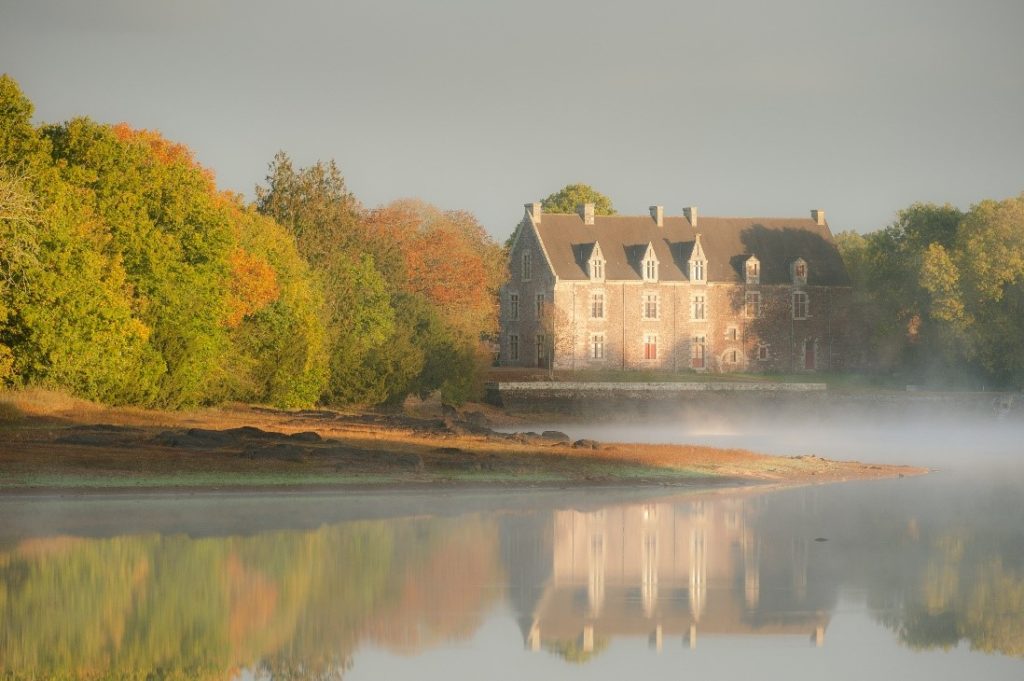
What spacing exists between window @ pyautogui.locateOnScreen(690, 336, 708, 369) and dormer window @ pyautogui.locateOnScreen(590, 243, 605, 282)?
25.5 feet

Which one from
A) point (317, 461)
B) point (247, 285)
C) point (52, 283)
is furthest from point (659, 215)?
point (317, 461)

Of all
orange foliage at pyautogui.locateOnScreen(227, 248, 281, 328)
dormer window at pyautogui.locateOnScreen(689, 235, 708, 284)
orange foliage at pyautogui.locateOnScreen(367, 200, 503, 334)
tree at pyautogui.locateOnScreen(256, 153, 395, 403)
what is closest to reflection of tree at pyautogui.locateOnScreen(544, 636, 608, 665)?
orange foliage at pyautogui.locateOnScreen(227, 248, 281, 328)

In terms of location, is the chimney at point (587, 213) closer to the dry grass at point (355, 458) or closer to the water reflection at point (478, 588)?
the dry grass at point (355, 458)

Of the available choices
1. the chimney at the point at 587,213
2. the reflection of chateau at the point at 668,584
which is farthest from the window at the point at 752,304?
the reflection of chateau at the point at 668,584

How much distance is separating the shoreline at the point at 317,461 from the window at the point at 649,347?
5636cm

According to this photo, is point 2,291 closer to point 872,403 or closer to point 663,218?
point 872,403

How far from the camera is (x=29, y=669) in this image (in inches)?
585

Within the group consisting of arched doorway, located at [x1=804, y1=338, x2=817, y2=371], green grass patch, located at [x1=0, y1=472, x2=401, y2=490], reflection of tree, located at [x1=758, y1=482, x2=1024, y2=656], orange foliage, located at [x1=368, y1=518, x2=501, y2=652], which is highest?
arched doorway, located at [x1=804, y1=338, x2=817, y2=371]

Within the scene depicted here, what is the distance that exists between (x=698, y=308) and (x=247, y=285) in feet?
165

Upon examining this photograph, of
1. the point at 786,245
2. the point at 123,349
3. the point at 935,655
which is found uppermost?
the point at 786,245

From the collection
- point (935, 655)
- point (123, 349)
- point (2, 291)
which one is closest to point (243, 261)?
point (123, 349)

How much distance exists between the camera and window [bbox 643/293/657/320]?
10512cm

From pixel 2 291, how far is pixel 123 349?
4.93m

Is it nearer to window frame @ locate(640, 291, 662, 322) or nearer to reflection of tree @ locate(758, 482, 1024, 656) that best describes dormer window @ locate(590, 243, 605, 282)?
window frame @ locate(640, 291, 662, 322)
